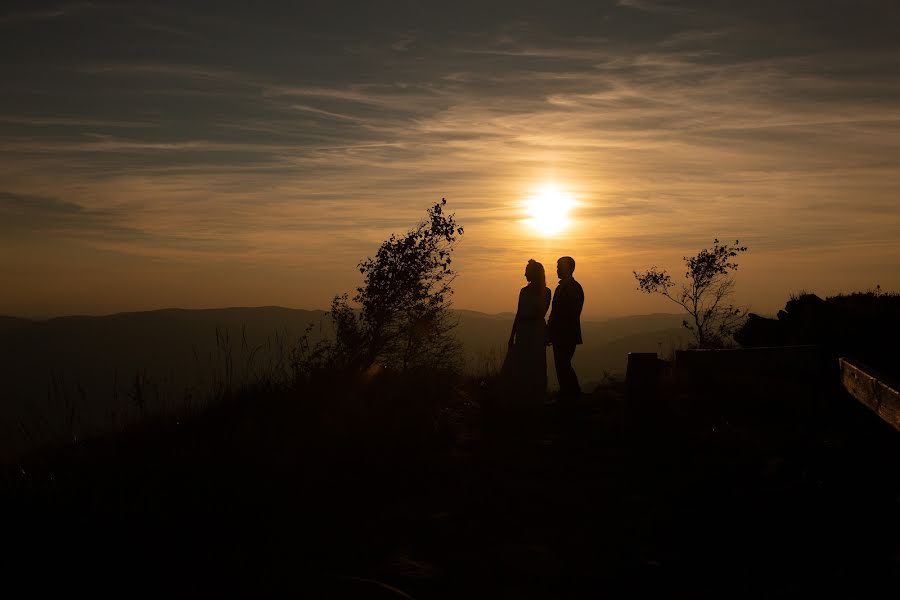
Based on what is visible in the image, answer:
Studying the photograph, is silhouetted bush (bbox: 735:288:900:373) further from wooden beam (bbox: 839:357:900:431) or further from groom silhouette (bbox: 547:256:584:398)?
wooden beam (bbox: 839:357:900:431)

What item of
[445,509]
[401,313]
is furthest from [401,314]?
[445,509]

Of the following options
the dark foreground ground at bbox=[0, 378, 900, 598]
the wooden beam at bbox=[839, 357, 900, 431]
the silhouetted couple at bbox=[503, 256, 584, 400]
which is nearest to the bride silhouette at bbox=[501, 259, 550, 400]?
the silhouetted couple at bbox=[503, 256, 584, 400]

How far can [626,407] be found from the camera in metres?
10.4

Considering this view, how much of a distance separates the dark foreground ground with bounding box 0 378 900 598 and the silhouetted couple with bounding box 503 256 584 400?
121 inches

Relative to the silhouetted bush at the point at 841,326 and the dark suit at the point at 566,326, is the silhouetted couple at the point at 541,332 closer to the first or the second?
the dark suit at the point at 566,326

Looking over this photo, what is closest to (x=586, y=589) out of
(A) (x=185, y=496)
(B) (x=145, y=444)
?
(A) (x=185, y=496)

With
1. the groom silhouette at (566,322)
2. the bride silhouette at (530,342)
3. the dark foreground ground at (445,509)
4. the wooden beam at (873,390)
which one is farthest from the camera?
the groom silhouette at (566,322)

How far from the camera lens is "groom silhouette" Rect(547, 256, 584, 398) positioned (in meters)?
13.6

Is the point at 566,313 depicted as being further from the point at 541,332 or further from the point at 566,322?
the point at 541,332

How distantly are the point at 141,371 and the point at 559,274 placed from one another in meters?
7.16

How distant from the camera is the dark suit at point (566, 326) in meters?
13.6

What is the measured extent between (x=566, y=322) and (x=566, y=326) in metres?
0.07

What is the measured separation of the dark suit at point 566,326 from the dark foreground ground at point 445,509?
4.19 m

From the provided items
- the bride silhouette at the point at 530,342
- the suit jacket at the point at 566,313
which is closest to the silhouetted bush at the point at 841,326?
the suit jacket at the point at 566,313
